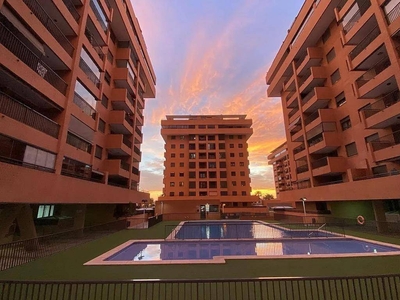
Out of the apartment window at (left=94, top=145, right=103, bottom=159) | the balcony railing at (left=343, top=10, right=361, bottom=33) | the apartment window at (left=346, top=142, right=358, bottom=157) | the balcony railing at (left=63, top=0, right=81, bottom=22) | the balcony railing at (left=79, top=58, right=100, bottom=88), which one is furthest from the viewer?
the apartment window at (left=346, top=142, right=358, bottom=157)

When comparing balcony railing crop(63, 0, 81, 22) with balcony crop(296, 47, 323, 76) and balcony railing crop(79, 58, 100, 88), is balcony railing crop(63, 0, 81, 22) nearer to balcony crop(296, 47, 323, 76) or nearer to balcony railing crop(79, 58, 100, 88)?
balcony railing crop(79, 58, 100, 88)

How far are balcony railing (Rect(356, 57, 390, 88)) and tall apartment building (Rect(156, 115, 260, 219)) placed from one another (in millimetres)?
36773

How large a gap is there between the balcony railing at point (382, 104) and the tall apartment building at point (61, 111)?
1026 inches

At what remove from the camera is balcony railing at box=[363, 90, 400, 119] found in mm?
19934

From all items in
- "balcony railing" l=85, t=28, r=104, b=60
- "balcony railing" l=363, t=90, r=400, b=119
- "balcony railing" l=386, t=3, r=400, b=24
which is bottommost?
"balcony railing" l=363, t=90, r=400, b=119

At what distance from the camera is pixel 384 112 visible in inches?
750

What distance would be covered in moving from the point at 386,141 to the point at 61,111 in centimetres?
2790

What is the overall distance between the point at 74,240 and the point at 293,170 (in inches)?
1223

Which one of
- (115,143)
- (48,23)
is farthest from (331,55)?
(48,23)

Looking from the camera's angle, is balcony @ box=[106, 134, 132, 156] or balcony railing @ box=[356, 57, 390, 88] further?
balcony @ box=[106, 134, 132, 156]

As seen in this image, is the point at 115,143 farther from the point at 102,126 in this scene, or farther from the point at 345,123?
the point at 345,123

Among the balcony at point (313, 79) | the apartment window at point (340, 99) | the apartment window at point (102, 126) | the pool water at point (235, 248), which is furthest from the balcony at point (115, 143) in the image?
the apartment window at point (340, 99)


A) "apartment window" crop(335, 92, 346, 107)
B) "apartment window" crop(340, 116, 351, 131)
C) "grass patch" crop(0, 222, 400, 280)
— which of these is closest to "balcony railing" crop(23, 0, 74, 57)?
"grass patch" crop(0, 222, 400, 280)

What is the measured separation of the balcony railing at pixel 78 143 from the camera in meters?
18.5
